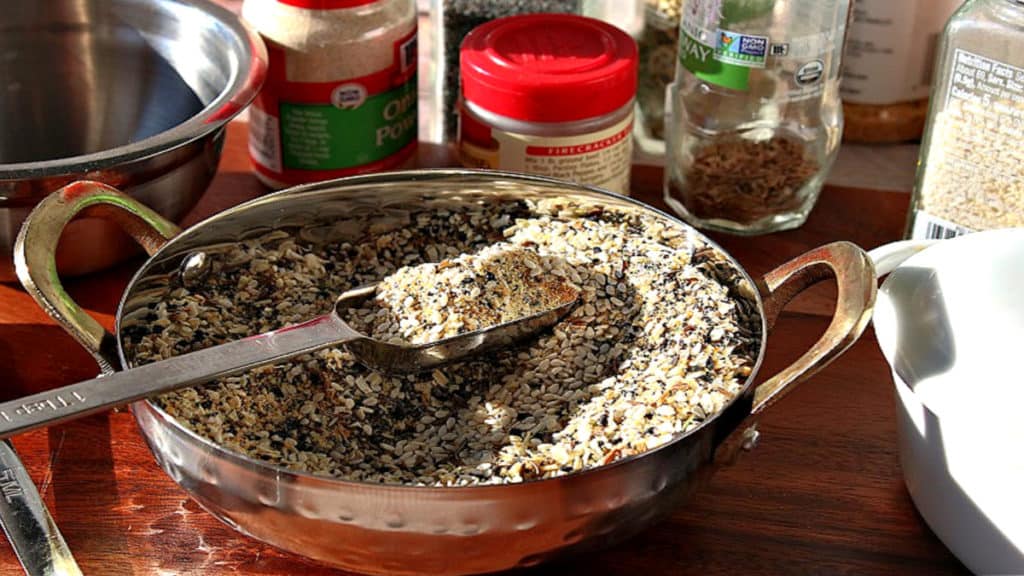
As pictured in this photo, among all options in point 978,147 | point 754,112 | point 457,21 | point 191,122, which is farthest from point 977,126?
point 191,122

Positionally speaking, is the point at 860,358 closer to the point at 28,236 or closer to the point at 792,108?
the point at 792,108

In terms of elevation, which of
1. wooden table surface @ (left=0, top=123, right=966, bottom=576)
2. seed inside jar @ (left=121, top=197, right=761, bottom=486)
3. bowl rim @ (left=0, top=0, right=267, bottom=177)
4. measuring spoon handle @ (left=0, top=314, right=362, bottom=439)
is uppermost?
bowl rim @ (left=0, top=0, right=267, bottom=177)

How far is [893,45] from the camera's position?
1.10 meters

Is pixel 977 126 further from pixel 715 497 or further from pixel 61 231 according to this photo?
pixel 61 231

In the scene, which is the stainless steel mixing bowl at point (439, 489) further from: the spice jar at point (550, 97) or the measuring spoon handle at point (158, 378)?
the spice jar at point (550, 97)

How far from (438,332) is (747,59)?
332mm

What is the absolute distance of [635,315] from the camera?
79cm

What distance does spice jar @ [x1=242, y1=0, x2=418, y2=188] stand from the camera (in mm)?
957

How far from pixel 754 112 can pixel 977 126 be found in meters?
0.16

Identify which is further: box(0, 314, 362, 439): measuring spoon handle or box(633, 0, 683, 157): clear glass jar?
box(633, 0, 683, 157): clear glass jar

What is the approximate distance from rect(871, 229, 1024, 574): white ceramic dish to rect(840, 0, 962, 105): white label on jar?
0.32 m

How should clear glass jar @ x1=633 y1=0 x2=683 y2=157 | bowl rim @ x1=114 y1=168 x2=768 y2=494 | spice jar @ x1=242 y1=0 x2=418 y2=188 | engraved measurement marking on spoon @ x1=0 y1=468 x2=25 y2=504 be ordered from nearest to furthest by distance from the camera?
bowl rim @ x1=114 y1=168 x2=768 y2=494
engraved measurement marking on spoon @ x1=0 y1=468 x2=25 y2=504
spice jar @ x1=242 y1=0 x2=418 y2=188
clear glass jar @ x1=633 y1=0 x2=683 y2=157

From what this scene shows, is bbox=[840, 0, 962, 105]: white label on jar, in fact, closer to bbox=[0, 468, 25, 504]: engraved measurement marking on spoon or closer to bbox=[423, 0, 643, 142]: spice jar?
bbox=[423, 0, 643, 142]: spice jar

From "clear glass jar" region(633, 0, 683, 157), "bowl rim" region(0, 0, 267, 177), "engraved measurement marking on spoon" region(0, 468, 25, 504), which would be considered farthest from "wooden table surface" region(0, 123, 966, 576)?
"clear glass jar" region(633, 0, 683, 157)
